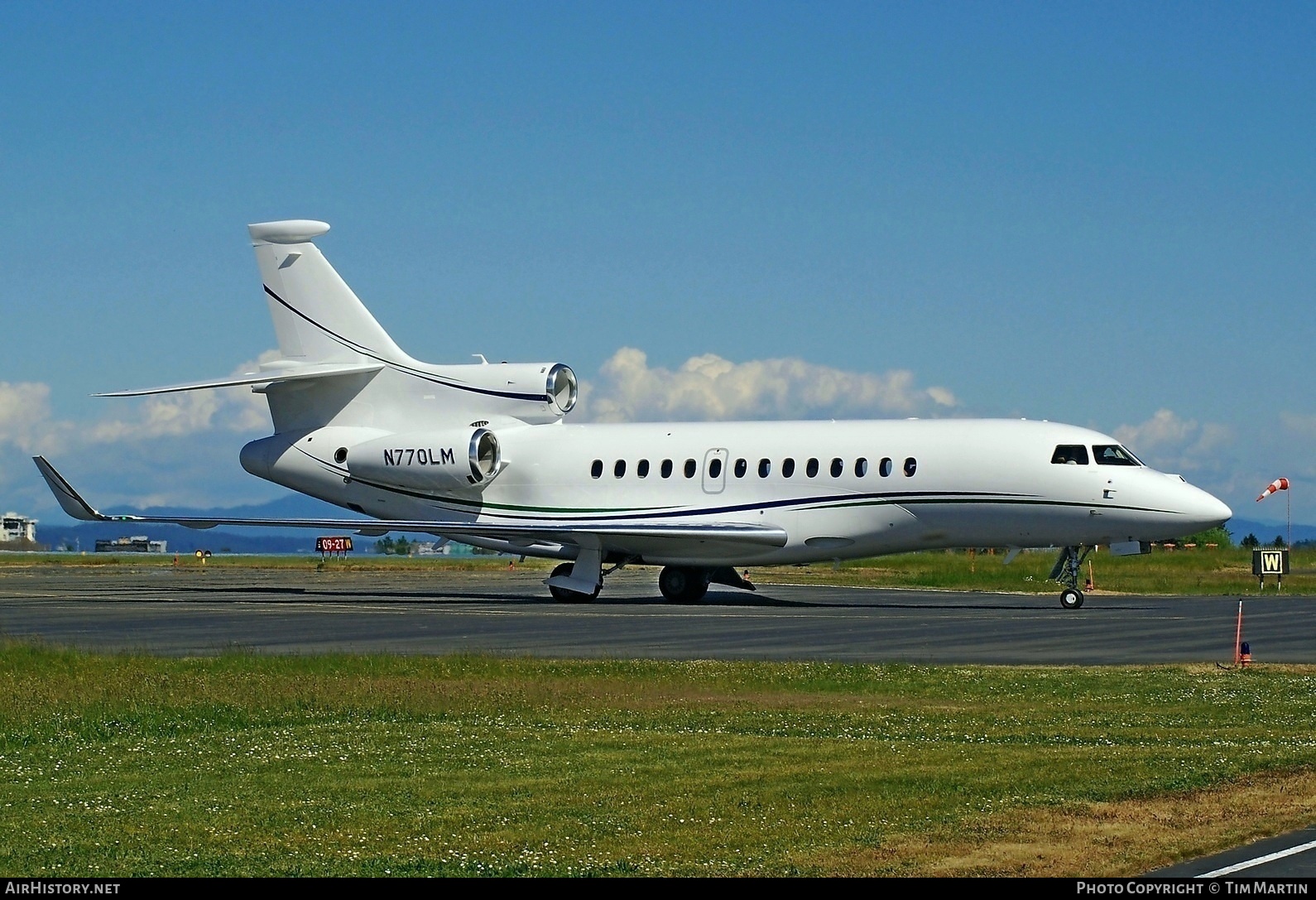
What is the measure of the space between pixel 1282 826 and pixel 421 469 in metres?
33.0

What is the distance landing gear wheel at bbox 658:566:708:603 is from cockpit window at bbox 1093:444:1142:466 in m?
9.95

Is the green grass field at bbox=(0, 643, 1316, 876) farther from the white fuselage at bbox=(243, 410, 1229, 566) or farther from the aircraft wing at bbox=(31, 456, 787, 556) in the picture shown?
the aircraft wing at bbox=(31, 456, 787, 556)

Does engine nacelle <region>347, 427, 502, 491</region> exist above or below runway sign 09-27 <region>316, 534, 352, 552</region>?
above

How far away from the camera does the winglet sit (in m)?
38.5

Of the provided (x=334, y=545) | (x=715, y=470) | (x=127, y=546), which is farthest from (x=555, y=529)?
(x=127, y=546)

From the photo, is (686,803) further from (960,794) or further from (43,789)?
(43,789)

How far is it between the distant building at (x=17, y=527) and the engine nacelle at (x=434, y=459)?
12396cm

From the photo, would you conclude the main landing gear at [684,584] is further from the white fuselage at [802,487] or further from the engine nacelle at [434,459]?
the engine nacelle at [434,459]

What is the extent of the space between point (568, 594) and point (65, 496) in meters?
11.9

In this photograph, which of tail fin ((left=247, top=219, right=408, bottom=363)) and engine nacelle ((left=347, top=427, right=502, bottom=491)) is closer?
engine nacelle ((left=347, top=427, right=502, bottom=491))

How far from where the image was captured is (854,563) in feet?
216

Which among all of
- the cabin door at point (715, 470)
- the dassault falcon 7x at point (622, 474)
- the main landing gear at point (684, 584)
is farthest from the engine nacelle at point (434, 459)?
the cabin door at point (715, 470)

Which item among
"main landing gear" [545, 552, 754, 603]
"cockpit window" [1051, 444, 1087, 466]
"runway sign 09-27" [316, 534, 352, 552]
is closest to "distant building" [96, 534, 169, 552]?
"runway sign 09-27" [316, 534, 352, 552]
